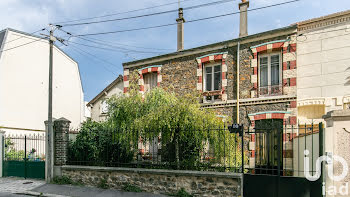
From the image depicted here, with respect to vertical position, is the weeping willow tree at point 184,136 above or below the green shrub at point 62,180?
above

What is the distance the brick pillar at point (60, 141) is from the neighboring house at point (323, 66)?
30.9 ft

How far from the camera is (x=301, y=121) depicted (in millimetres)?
9766

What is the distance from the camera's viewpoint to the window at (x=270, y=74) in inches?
403

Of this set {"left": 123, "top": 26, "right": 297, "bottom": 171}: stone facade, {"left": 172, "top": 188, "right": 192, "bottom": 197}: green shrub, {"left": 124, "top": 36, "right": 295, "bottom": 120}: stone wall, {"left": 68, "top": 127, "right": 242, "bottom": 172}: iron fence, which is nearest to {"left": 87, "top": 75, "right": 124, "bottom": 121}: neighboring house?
{"left": 124, "top": 36, "right": 295, "bottom": 120}: stone wall

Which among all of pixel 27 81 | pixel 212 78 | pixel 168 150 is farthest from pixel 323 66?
pixel 27 81

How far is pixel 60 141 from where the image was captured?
30.2 feet

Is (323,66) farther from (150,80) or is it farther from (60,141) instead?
(60,141)

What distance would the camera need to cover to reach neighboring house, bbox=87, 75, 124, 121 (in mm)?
17719

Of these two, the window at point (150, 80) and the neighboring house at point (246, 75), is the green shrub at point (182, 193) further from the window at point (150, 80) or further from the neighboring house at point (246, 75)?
the window at point (150, 80)

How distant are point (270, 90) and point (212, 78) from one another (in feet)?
9.12

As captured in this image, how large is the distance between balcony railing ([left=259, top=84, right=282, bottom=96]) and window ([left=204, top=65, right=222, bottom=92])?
78.1 inches

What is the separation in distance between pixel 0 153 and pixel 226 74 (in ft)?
35.6

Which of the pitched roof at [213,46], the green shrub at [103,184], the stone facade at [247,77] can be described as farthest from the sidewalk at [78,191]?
the pitched roof at [213,46]

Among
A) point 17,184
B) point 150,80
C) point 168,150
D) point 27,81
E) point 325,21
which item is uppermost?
point 325,21
